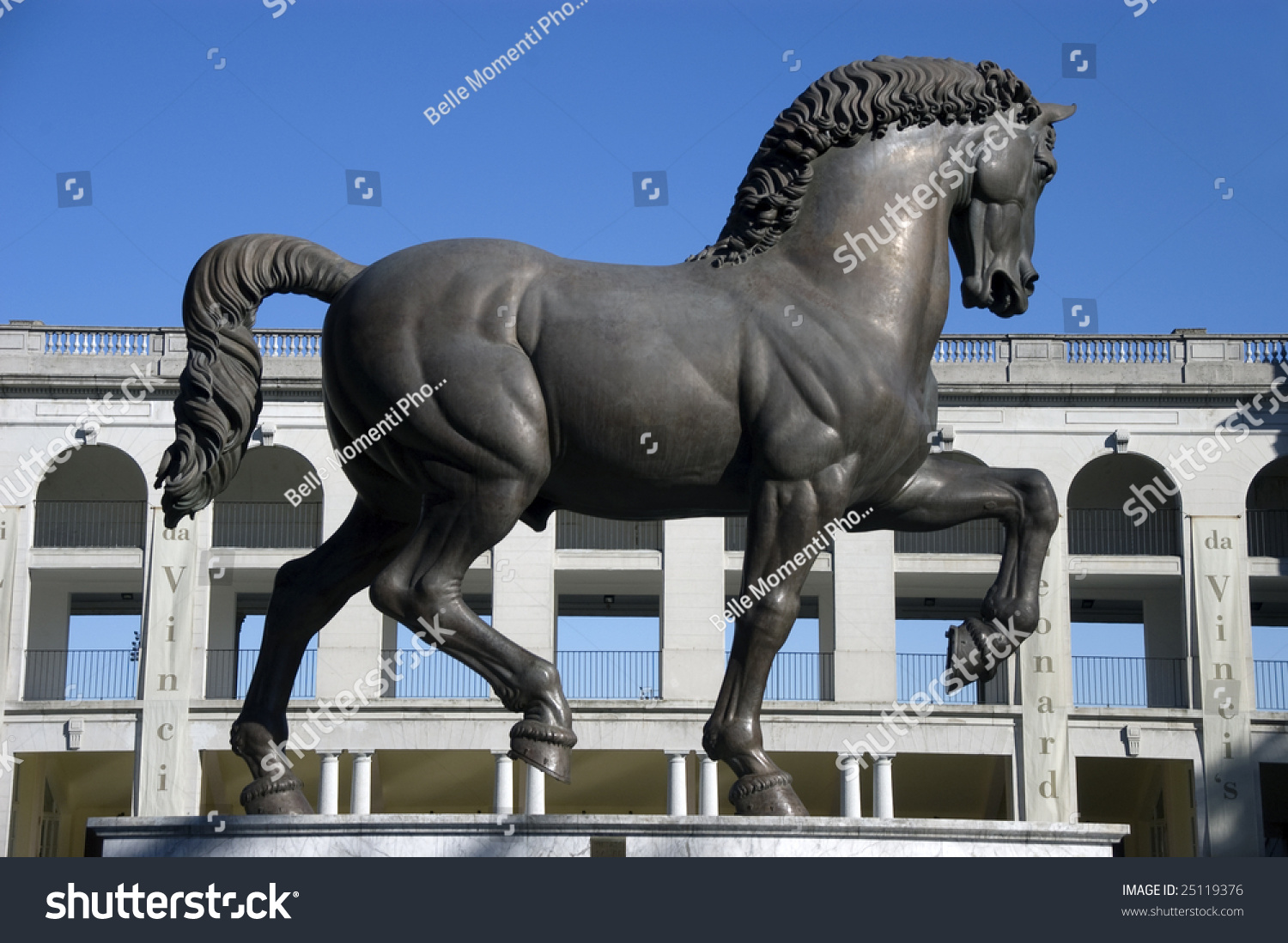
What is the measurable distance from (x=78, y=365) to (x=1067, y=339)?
77.6 ft

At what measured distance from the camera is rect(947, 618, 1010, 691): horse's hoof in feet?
24.8

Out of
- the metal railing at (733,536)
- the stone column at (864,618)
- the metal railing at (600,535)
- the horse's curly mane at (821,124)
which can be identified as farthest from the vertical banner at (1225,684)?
the horse's curly mane at (821,124)

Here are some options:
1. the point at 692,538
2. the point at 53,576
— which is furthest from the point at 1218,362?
the point at 53,576

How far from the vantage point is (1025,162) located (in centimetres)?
798

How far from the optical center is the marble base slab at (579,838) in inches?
255

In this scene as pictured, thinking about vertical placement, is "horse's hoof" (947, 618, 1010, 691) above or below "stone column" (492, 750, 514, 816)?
above

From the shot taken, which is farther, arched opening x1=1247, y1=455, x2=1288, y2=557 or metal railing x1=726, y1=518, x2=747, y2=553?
arched opening x1=1247, y1=455, x2=1288, y2=557

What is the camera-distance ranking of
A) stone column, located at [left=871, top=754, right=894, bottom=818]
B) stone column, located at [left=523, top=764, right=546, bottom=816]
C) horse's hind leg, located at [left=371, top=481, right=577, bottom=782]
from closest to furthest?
horse's hind leg, located at [left=371, top=481, right=577, bottom=782] → stone column, located at [left=523, top=764, right=546, bottom=816] → stone column, located at [left=871, top=754, right=894, bottom=818]

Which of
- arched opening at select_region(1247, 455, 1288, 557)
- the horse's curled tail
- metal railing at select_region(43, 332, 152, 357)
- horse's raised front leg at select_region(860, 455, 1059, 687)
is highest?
metal railing at select_region(43, 332, 152, 357)

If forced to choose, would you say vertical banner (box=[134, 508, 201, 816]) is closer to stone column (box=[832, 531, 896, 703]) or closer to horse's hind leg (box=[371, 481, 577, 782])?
stone column (box=[832, 531, 896, 703])

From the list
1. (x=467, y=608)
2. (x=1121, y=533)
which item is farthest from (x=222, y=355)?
(x=1121, y=533)

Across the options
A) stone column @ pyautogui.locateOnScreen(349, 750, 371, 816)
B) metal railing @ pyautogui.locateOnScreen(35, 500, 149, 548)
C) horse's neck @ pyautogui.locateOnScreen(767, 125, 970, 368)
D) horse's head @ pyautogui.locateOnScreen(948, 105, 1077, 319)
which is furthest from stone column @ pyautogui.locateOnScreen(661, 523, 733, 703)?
horse's neck @ pyautogui.locateOnScreen(767, 125, 970, 368)

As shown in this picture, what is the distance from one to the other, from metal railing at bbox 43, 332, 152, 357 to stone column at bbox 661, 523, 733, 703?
43.9 feet

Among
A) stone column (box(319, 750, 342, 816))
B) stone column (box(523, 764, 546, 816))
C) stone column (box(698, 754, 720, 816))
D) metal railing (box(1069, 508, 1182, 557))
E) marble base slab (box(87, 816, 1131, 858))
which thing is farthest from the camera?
metal railing (box(1069, 508, 1182, 557))
